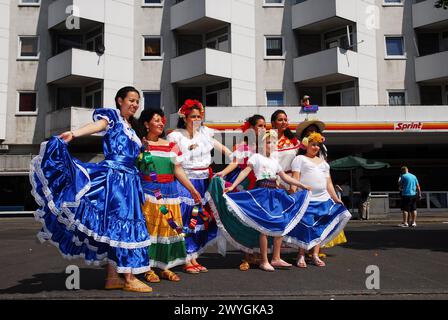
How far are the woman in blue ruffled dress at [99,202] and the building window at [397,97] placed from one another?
902 inches

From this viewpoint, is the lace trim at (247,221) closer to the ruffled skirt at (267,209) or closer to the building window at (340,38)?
the ruffled skirt at (267,209)

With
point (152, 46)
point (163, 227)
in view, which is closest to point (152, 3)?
point (152, 46)

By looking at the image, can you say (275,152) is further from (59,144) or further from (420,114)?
(420,114)

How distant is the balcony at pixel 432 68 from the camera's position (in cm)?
2456

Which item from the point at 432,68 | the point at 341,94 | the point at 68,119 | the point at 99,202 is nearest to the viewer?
the point at 99,202

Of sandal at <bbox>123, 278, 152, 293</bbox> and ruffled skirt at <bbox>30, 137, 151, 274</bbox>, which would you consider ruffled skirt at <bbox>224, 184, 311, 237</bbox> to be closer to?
ruffled skirt at <bbox>30, 137, 151, 274</bbox>

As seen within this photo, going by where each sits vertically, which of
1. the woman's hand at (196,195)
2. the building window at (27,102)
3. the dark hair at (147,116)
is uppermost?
the building window at (27,102)

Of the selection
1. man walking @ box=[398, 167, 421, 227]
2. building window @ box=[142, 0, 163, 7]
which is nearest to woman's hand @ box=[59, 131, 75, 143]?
man walking @ box=[398, 167, 421, 227]

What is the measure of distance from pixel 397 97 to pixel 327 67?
4754 mm

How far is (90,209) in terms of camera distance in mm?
4801

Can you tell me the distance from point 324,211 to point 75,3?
71.0ft

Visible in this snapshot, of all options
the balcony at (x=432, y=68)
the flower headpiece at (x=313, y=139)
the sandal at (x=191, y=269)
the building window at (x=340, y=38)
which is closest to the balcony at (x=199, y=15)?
the building window at (x=340, y=38)

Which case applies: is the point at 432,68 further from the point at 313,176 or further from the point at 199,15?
the point at 313,176
